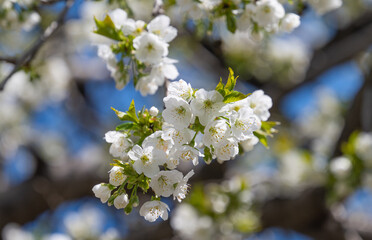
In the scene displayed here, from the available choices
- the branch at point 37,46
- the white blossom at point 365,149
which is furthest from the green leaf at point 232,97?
the white blossom at point 365,149

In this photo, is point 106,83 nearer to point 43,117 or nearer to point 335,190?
point 43,117

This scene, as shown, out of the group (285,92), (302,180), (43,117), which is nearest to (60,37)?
→ (43,117)

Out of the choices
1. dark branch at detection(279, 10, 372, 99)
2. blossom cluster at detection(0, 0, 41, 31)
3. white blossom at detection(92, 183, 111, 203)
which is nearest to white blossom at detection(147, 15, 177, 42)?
white blossom at detection(92, 183, 111, 203)

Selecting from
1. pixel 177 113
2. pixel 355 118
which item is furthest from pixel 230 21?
pixel 355 118

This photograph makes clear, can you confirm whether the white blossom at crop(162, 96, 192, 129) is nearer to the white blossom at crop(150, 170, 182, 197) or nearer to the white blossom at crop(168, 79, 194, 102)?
the white blossom at crop(168, 79, 194, 102)

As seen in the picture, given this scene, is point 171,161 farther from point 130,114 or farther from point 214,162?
point 214,162
